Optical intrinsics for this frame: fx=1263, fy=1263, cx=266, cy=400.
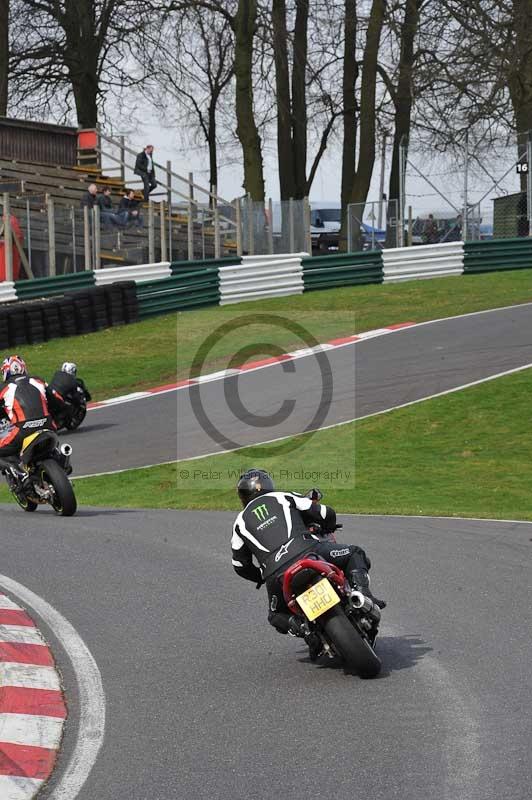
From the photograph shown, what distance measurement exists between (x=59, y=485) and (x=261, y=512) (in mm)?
5649

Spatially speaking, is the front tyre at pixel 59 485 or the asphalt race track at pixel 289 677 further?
the front tyre at pixel 59 485

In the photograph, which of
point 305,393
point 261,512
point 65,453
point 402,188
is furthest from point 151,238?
point 261,512

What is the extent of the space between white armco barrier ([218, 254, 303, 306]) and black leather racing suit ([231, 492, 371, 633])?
20.6 meters

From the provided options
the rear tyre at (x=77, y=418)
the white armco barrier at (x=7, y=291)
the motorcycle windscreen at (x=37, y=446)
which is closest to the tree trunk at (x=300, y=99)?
the white armco barrier at (x=7, y=291)

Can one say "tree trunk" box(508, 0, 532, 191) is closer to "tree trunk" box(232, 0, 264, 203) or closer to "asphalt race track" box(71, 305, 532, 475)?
"tree trunk" box(232, 0, 264, 203)

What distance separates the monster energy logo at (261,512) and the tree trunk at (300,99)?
3557cm

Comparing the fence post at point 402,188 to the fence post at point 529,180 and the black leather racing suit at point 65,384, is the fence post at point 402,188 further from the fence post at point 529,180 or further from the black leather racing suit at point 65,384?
the black leather racing suit at point 65,384

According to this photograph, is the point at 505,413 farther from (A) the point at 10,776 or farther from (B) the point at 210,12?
(B) the point at 210,12

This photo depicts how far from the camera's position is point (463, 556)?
31.8 feet

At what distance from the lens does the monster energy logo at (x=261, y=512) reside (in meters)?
7.11

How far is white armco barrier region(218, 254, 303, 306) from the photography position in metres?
27.8

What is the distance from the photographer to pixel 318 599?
6.50m

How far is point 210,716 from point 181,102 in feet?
142

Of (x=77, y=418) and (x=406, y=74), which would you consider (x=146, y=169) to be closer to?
(x=406, y=74)
